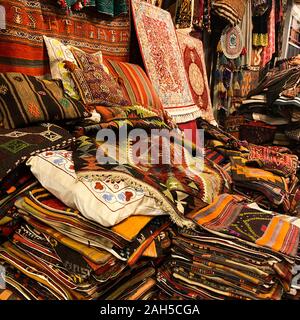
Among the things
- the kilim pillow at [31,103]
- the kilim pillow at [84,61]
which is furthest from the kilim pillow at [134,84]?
the kilim pillow at [31,103]

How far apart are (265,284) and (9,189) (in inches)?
30.2

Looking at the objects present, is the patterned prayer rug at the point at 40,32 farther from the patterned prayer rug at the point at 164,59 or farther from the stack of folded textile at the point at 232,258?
the stack of folded textile at the point at 232,258

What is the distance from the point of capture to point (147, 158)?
124cm

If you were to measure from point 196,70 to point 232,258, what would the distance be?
2.24 m

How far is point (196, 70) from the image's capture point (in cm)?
288

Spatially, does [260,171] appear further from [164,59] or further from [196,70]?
[196,70]

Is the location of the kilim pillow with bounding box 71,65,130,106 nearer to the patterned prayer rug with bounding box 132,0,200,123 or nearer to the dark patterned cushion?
the dark patterned cushion

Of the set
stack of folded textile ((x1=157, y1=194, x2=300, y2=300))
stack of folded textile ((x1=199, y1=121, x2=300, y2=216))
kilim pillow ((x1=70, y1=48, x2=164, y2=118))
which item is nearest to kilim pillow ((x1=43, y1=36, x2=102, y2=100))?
kilim pillow ((x1=70, y1=48, x2=164, y2=118))

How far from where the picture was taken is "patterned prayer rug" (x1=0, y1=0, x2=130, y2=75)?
154 cm

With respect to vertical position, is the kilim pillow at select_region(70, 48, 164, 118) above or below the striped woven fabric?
above

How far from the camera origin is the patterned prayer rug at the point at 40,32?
154 centimetres

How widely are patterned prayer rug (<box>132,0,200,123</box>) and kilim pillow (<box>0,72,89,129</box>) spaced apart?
108 centimetres
